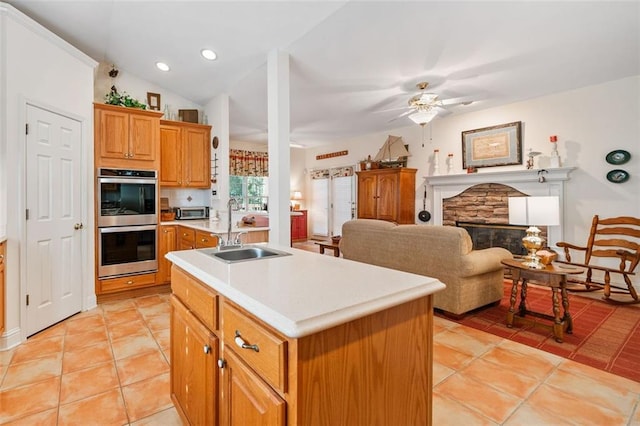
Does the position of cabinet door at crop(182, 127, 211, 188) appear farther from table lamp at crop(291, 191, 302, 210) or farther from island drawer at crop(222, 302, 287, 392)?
table lamp at crop(291, 191, 302, 210)

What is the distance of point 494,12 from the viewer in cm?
270

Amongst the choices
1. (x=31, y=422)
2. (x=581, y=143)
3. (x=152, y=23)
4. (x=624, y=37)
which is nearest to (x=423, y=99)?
(x=624, y=37)

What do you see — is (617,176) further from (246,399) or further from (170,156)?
(170,156)

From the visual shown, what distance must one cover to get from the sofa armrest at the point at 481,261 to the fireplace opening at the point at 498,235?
1.93 meters

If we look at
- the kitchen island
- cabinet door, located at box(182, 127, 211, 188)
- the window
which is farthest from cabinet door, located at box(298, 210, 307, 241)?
the kitchen island

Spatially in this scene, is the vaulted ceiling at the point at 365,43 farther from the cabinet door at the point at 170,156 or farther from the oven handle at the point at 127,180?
the oven handle at the point at 127,180

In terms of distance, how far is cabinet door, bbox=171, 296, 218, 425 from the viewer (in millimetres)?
1207

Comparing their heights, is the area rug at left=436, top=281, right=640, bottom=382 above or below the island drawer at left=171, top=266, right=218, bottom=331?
below

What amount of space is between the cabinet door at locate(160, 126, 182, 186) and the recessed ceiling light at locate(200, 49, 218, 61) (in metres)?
1.21

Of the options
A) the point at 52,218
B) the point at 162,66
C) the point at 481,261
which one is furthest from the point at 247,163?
the point at 481,261

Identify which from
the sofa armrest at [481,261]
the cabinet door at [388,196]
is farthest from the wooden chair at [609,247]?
the cabinet door at [388,196]

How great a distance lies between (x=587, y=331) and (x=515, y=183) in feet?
8.72

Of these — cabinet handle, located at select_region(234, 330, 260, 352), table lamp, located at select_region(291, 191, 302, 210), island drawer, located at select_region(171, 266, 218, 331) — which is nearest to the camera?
cabinet handle, located at select_region(234, 330, 260, 352)

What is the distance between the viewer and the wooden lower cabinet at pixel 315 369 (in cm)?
80
